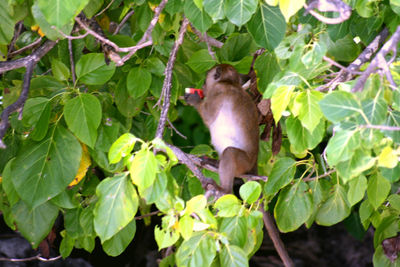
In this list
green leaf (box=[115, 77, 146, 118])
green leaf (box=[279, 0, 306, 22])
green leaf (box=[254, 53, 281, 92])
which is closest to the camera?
green leaf (box=[279, 0, 306, 22])

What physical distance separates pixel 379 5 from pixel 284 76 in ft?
2.90

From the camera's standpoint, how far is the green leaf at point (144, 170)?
95.8 inches

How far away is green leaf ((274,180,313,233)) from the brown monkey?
84 centimetres

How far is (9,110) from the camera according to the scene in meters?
3.06

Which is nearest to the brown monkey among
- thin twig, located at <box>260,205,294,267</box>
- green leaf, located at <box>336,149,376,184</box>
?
thin twig, located at <box>260,205,294,267</box>

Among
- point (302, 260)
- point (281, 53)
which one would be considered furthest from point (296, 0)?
point (302, 260)

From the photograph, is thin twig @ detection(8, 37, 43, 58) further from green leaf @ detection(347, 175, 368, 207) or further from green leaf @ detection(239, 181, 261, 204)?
green leaf @ detection(347, 175, 368, 207)

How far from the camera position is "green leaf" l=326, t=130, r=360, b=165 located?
6.79 ft

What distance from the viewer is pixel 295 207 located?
11.1 feet

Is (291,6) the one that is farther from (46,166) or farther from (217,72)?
(217,72)

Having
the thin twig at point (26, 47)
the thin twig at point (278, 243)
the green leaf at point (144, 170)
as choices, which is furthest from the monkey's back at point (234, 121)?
the green leaf at point (144, 170)

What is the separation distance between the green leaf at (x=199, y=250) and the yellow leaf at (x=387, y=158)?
3.14 feet

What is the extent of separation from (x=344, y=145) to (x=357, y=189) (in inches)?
44.5

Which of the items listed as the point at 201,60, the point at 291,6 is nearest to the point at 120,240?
the point at 201,60
